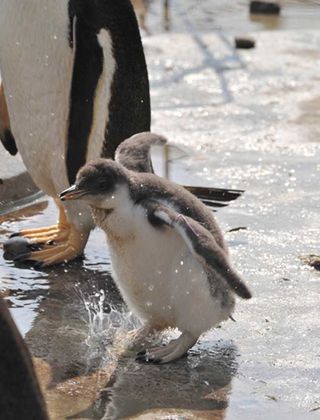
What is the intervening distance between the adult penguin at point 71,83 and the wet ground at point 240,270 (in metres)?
0.43

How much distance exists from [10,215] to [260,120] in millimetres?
2346

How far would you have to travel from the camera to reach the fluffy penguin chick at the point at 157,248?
4.09 meters

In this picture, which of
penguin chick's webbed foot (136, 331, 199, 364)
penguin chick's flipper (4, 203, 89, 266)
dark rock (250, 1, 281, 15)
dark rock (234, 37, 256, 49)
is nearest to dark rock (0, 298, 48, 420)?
penguin chick's webbed foot (136, 331, 199, 364)

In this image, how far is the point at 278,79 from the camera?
8820 mm

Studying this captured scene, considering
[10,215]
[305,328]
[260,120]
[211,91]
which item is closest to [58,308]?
[305,328]

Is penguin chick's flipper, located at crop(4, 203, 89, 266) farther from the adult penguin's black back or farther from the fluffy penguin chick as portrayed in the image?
the fluffy penguin chick

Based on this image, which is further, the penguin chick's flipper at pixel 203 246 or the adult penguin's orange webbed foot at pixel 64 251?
the adult penguin's orange webbed foot at pixel 64 251

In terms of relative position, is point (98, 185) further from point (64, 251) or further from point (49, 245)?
point (49, 245)

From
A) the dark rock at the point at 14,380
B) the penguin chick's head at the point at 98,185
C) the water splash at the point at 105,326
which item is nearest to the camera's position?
the dark rock at the point at 14,380

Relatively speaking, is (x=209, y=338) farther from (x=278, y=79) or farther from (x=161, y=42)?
(x=161, y=42)

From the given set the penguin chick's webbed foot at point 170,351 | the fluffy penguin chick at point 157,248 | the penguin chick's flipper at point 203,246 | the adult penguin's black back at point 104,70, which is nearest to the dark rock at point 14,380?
the penguin chick's flipper at point 203,246

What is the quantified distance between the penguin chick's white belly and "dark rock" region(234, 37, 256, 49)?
587 cm

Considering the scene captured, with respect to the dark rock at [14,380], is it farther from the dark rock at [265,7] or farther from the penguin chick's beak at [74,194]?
Answer: the dark rock at [265,7]

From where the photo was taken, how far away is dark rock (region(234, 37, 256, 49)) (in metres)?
9.87
